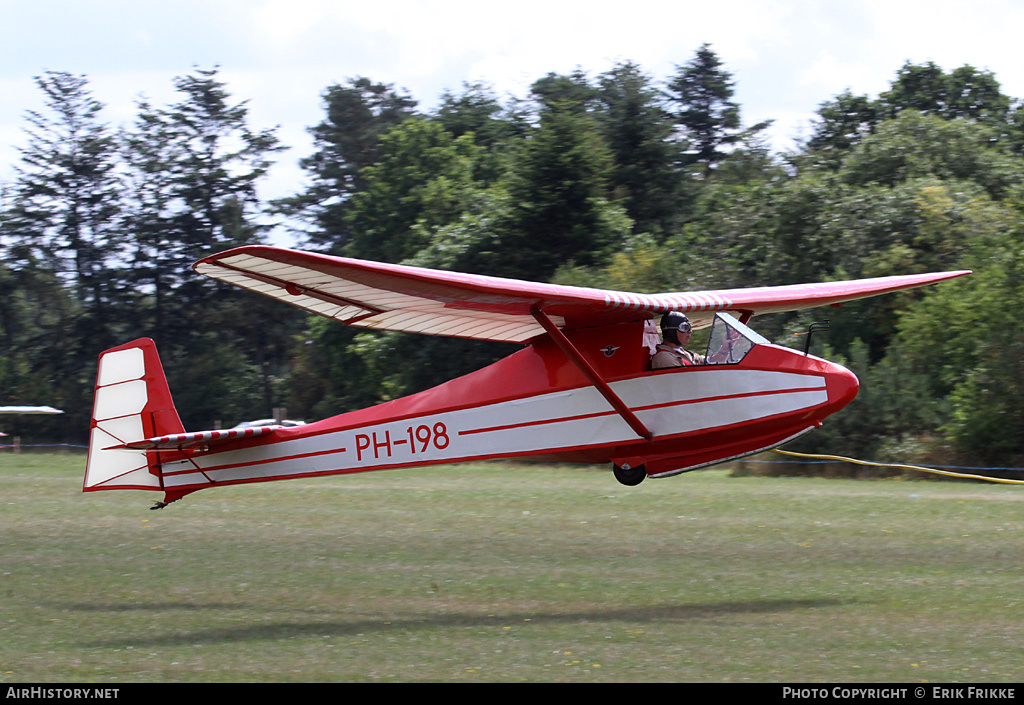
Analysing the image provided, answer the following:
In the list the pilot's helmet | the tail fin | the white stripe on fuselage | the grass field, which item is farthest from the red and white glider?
the grass field

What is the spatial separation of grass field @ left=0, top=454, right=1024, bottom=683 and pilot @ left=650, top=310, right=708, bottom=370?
2.42 m

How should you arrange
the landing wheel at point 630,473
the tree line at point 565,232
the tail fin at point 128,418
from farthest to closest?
the tree line at point 565,232 < the tail fin at point 128,418 < the landing wheel at point 630,473

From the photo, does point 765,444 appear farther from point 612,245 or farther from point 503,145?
point 503,145

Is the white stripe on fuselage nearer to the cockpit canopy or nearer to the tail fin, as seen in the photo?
the cockpit canopy

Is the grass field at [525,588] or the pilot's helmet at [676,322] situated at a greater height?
the pilot's helmet at [676,322]

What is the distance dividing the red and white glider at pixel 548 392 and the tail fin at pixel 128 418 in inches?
15.4

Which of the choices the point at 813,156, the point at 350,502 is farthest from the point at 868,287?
the point at 813,156

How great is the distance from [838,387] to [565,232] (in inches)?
1229

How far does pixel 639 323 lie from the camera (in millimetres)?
10312

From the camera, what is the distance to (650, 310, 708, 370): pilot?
401 inches

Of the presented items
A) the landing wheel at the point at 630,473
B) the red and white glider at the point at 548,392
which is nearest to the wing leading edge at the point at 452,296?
the red and white glider at the point at 548,392

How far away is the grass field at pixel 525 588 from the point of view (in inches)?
320

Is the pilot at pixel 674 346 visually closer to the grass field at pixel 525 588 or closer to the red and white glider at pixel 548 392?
the red and white glider at pixel 548 392
